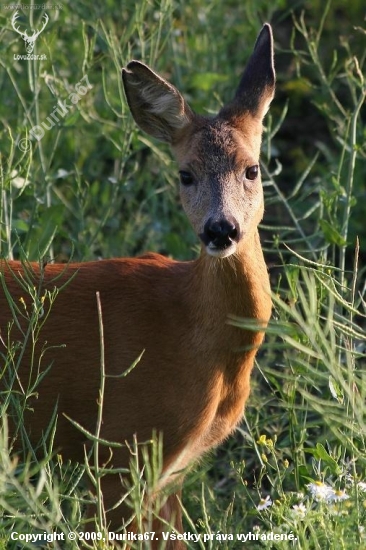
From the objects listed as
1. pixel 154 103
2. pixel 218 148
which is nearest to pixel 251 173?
pixel 218 148

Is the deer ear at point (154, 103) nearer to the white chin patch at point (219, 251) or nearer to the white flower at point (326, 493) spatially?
the white chin patch at point (219, 251)

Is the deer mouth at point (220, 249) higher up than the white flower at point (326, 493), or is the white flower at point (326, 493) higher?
the deer mouth at point (220, 249)

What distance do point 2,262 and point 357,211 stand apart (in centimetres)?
314

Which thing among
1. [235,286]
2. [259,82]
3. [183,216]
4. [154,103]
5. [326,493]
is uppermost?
[259,82]

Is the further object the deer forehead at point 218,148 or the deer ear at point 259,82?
the deer ear at point 259,82

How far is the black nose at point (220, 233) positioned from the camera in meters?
4.00

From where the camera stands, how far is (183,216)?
6.47 metres

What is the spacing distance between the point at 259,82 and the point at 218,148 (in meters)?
0.50

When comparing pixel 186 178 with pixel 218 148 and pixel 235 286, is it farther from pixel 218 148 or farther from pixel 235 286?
pixel 235 286

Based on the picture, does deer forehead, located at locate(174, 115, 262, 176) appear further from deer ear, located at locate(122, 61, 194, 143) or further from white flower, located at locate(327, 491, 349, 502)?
white flower, located at locate(327, 491, 349, 502)

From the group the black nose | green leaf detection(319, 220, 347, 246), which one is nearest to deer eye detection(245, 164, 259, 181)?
the black nose

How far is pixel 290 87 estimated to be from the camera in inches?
322

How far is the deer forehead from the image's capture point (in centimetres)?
434

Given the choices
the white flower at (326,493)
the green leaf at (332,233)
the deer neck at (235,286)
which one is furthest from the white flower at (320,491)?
the green leaf at (332,233)
